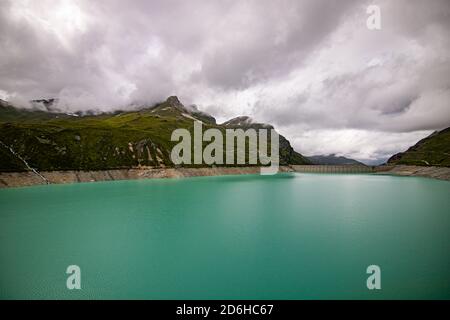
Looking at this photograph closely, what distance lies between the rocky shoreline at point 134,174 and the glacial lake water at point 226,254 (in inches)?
1904

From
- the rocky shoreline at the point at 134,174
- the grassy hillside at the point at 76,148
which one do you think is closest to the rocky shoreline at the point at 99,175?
the rocky shoreline at the point at 134,174

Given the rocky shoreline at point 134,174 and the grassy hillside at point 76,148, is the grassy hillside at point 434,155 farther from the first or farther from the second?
the grassy hillside at point 76,148

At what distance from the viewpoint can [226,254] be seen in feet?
65.9

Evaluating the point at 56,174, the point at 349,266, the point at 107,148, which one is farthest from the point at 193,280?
the point at 107,148

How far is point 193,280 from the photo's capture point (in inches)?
627

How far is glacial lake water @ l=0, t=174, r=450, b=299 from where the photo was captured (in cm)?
1488

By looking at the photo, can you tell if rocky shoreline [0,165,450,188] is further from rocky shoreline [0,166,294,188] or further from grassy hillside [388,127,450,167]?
grassy hillside [388,127,450,167]

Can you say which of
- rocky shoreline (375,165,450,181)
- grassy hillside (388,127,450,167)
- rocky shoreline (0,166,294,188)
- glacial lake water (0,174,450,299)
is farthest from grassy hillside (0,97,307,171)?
grassy hillside (388,127,450,167)

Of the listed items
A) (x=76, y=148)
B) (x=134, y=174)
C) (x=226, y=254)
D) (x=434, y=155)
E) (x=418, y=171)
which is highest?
(x=434, y=155)

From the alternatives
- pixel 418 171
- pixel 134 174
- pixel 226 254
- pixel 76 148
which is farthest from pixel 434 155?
pixel 76 148

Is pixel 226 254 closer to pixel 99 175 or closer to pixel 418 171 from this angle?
pixel 99 175

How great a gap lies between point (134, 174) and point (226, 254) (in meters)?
92.6

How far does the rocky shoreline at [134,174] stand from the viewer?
74125 millimetres
